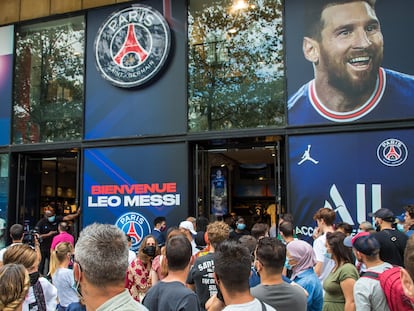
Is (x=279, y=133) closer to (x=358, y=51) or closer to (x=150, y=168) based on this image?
(x=358, y=51)

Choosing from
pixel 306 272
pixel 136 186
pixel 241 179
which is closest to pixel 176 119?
pixel 136 186

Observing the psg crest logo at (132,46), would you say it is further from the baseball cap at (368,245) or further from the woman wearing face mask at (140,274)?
the baseball cap at (368,245)

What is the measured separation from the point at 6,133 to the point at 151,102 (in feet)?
14.5

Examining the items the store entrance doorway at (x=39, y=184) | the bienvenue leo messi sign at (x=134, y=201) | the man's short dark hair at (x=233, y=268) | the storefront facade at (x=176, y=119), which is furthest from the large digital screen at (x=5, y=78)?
the man's short dark hair at (x=233, y=268)

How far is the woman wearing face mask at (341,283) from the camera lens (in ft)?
13.4

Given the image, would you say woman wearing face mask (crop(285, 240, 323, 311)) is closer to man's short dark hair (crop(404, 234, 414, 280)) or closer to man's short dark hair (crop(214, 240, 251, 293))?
man's short dark hair (crop(214, 240, 251, 293))

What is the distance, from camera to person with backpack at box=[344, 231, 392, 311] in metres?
3.40

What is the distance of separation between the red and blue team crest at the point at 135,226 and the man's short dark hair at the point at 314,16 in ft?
18.6

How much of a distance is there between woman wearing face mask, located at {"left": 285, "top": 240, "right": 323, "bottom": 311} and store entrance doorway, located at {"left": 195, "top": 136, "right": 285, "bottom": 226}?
6035 mm

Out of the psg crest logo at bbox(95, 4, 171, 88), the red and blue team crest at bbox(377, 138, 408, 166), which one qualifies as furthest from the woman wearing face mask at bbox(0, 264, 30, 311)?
the psg crest logo at bbox(95, 4, 171, 88)

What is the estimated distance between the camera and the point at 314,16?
34.2 feet

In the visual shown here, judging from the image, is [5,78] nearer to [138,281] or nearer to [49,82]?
[49,82]

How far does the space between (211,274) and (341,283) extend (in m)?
1.16

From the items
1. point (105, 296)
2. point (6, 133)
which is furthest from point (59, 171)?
point (105, 296)
